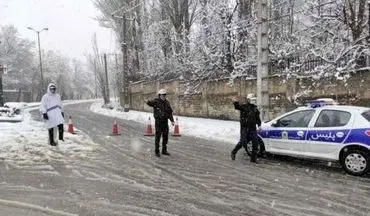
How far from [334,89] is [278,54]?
4528mm

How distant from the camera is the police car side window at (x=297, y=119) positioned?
11492mm

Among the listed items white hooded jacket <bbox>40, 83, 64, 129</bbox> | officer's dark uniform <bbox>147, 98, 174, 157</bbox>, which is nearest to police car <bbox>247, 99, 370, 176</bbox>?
officer's dark uniform <bbox>147, 98, 174, 157</bbox>

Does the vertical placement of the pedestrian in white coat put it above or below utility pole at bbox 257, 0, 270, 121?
below

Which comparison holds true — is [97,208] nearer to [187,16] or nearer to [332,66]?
[332,66]

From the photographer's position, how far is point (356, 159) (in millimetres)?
10281

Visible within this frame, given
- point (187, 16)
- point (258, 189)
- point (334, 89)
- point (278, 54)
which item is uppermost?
point (187, 16)

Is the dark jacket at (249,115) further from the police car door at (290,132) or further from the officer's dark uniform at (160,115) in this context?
the officer's dark uniform at (160,115)

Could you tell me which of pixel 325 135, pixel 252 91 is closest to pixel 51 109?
pixel 325 135

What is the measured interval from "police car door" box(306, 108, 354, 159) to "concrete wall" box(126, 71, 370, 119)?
654 centimetres

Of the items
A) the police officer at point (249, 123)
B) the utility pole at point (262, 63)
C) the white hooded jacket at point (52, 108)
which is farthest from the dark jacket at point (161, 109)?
the utility pole at point (262, 63)

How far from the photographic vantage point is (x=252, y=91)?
79.1ft

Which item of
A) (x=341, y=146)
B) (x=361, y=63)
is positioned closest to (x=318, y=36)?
(x=361, y=63)

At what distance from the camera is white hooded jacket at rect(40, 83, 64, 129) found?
14742 millimetres

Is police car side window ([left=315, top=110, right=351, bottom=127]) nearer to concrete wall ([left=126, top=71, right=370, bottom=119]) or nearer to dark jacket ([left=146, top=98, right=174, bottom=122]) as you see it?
dark jacket ([left=146, top=98, right=174, bottom=122])
